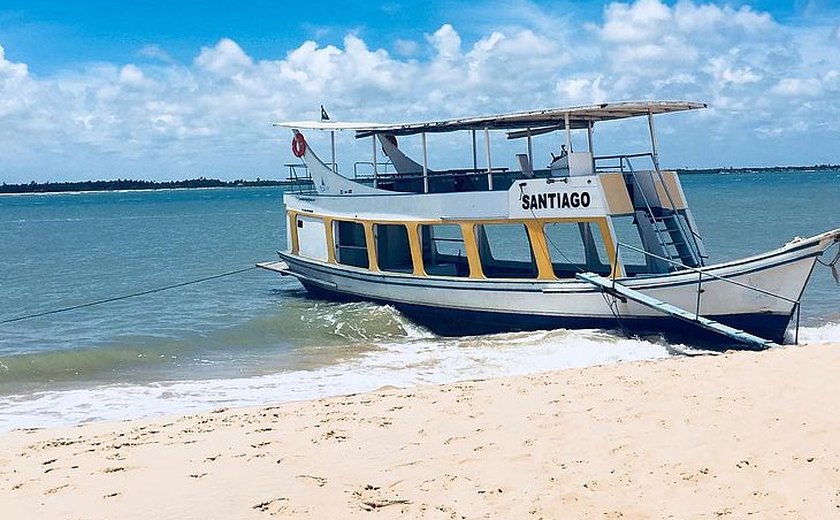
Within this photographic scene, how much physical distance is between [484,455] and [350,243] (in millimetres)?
11602

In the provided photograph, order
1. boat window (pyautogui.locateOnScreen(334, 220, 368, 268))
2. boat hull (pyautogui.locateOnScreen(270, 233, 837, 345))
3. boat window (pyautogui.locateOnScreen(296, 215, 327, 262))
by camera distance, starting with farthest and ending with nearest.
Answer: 1. boat window (pyautogui.locateOnScreen(296, 215, 327, 262))
2. boat window (pyautogui.locateOnScreen(334, 220, 368, 268))
3. boat hull (pyautogui.locateOnScreen(270, 233, 837, 345))

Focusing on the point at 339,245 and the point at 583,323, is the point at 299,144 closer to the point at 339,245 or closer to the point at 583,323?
the point at 339,245

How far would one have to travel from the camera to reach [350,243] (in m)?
18.3

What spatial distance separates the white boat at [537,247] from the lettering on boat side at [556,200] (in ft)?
0.08

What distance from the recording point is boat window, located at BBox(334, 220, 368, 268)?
18.2m

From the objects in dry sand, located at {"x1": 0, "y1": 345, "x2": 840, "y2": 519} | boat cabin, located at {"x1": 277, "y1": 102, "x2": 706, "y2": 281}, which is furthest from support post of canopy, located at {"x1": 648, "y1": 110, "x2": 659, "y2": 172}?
dry sand, located at {"x1": 0, "y1": 345, "x2": 840, "y2": 519}

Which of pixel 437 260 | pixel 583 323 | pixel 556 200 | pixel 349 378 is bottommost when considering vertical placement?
pixel 349 378

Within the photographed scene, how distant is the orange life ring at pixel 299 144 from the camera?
18984 mm

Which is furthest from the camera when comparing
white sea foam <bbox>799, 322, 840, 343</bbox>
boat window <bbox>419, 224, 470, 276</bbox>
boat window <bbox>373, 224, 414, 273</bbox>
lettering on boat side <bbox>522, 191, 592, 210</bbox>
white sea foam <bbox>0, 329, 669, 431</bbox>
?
boat window <bbox>419, 224, 470, 276</bbox>

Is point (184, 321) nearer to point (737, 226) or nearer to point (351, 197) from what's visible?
Result: point (351, 197)

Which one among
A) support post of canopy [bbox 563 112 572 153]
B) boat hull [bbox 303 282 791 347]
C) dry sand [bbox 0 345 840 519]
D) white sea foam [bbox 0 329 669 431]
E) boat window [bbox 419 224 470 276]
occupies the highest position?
support post of canopy [bbox 563 112 572 153]

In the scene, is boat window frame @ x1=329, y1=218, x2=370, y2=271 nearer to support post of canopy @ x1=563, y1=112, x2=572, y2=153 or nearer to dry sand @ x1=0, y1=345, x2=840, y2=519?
support post of canopy @ x1=563, y1=112, x2=572, y2=153

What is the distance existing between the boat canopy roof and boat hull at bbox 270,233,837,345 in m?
2.93

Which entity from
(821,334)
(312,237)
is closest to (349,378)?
(312,237)
